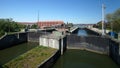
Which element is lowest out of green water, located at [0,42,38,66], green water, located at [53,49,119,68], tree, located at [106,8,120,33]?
green water, located at [53,49,119,68]

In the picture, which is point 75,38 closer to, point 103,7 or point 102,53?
point 102,53

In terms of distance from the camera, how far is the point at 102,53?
17766mm

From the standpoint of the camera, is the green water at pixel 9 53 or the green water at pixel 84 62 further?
the green water at pixel 9 53

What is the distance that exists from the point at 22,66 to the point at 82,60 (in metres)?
7.55

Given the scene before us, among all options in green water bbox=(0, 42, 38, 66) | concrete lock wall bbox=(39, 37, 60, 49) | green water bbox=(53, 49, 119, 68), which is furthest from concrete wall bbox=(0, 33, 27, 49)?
green water bbox=(53, 49, 119, 68)

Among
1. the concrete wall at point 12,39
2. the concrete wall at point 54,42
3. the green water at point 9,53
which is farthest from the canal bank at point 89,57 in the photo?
the concrete wall at point 12,39

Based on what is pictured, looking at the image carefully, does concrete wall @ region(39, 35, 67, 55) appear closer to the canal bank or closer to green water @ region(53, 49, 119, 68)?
the canal bank

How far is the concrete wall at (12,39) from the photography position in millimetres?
20698

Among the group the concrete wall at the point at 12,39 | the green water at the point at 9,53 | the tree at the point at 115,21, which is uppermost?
the tree at the point at 115,21

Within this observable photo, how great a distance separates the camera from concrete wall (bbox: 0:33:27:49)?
2070cm

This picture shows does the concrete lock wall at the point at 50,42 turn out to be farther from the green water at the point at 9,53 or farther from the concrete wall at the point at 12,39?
the concrete wall at the point at 12,39

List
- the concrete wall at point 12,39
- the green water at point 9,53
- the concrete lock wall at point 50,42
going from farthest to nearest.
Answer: the concrete wall at point 12,39 < the concrete lock wall at point 50,42 < the green water at point 9,53

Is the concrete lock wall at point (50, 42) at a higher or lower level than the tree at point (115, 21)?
lower

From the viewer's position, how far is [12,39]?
23.4 meters
